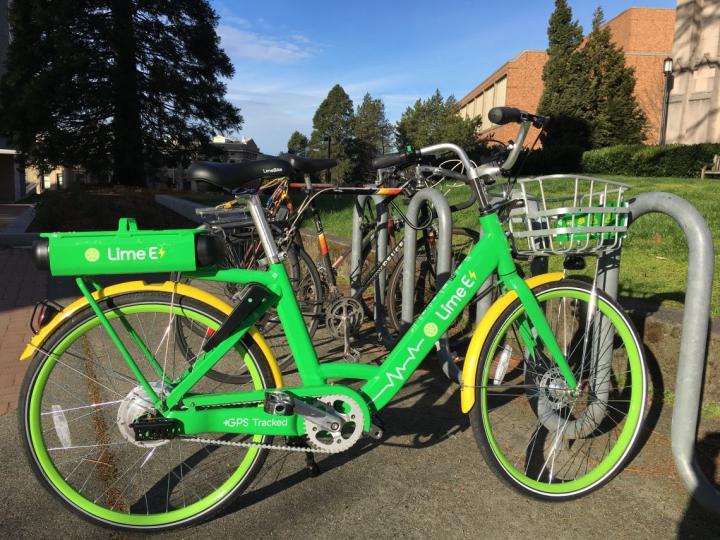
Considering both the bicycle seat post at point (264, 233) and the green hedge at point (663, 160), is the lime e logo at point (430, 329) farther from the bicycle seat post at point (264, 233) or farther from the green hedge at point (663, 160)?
the green hedge at point (663, 160)

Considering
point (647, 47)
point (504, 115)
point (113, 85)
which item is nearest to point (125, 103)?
point (113, 85)

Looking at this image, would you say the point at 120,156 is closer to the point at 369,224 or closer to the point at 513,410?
the point at 369,224

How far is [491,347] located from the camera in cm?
227

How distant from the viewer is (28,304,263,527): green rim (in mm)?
2057

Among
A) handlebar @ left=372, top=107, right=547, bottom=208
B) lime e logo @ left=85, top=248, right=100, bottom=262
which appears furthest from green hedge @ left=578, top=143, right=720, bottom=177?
lime e logo @ left=85, top=248, right=100, bottom=262

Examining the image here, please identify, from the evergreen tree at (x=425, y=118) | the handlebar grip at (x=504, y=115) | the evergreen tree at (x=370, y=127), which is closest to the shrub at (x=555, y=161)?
the handlebar grip at (x=504, y=115)

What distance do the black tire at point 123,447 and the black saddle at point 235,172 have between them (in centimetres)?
79

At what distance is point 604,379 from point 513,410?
0.64 meters

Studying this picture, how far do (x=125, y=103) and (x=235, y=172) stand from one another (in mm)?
21497

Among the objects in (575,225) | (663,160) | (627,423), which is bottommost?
(627,423)

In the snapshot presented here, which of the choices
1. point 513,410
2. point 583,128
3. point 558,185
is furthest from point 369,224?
point 583,128

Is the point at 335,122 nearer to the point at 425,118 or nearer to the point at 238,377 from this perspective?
the point at 425,118

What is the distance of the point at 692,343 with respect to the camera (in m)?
2.24

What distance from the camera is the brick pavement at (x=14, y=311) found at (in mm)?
3568
